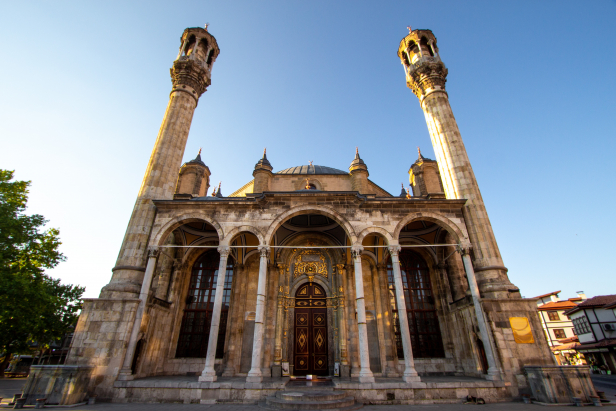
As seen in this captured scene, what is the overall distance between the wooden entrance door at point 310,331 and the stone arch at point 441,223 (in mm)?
4888

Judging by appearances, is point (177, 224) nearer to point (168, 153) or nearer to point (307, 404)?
point (168, 153)

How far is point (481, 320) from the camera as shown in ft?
31.4

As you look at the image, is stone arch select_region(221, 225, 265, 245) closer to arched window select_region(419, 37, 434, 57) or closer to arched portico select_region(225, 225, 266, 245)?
arched portico select_region(225, 225, 266, 245)

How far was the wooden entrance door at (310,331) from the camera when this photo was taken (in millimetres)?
11914

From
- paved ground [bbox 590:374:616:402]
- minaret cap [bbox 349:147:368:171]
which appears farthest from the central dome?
paved ground [bbox 590:374:616:402]

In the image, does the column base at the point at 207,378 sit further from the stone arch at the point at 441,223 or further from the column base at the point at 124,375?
the stone arch at the point at 441,223

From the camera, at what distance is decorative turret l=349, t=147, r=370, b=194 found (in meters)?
15.8

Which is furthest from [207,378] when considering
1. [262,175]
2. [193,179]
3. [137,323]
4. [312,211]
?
[193,179]

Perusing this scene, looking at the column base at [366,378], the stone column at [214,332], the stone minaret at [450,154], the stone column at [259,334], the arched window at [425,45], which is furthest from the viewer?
the arched window at [425,45]

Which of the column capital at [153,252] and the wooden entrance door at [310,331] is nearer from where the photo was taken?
the column capital at [153,252]

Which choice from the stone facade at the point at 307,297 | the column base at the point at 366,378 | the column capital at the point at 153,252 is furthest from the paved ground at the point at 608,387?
the column capital at the point at 153,252

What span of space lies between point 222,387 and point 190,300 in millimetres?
5757

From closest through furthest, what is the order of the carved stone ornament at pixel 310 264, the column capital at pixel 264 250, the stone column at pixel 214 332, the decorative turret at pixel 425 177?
1. the stone column at pixel 214 332
2. the column capital at pixel 264 250
3. the carved stone ornament at pixel 310 264
4. the decorative turret at pixel 425 177

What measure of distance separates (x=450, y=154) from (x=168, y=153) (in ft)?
43.1
